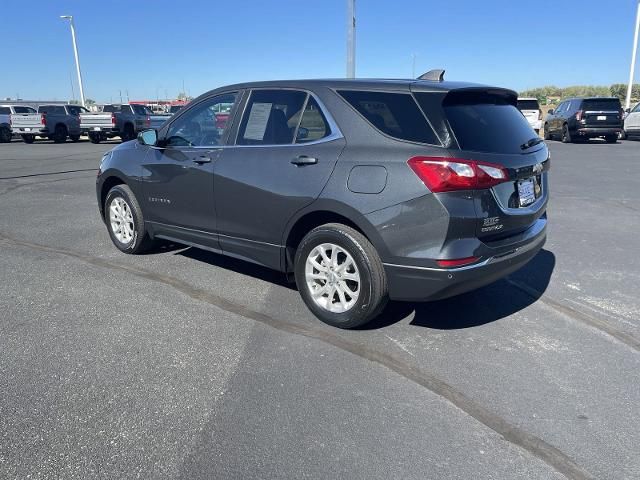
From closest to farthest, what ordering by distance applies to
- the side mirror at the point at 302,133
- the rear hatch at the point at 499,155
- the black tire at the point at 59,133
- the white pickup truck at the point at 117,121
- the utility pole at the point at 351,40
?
1. the rear hatch at the point at 499,155
2. the side mirror at the point at 302,133
3. the utility pole at the point at 351,40
4. the white pickup truck at the point at 117,121
5. the black tire at the point at 59,133

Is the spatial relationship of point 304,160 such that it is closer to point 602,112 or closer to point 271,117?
point 271,117

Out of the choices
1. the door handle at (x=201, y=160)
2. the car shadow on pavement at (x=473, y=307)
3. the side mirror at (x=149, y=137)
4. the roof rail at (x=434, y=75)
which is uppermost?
the roof rail at (x=434, y=75)

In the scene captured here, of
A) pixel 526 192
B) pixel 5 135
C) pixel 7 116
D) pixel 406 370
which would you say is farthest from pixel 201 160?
pixel 5 135

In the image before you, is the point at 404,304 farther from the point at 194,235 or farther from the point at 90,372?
the point at 90,372

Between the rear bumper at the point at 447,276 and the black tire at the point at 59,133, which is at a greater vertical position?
the black tire at the point at 59,133

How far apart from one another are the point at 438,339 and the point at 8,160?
17.4 m

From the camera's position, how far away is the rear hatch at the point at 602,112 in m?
20.2

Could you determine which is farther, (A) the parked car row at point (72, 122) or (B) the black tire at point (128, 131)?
(B) the black tire at point (128, 131)

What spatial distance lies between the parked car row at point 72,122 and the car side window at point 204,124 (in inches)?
830

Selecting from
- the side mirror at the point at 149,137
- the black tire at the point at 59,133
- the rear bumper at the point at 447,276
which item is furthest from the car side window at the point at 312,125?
the black tire at the point at 59,133

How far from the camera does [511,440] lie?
259cm

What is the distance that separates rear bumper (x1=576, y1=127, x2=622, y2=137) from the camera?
20.3m

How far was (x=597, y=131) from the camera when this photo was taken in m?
20.5

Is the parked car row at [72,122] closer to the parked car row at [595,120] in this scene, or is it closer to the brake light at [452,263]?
the parked car row at [595,120]
